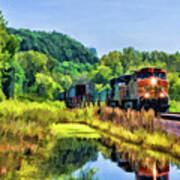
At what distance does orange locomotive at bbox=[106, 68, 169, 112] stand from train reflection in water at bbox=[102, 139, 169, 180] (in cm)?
1233

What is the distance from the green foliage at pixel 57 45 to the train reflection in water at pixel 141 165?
398ft

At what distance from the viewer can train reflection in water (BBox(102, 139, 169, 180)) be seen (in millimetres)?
7209

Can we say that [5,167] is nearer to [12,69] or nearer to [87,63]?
[12,69]

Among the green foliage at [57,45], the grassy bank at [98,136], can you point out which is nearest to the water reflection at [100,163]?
the grassy bank at [98,136]

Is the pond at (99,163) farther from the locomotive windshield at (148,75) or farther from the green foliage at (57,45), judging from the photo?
the green foliage at (57,45)

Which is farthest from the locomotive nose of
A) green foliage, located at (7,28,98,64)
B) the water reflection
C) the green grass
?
green foliage, located at (7,28,98,64)

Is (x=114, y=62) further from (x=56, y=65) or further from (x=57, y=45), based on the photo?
(x=57, y=45)

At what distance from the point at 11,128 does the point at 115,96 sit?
15612 millimetres

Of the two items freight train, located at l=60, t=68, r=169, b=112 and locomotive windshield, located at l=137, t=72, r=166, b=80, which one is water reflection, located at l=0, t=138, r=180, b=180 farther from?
locomotive windshield, located at l=137, t=72, r=166, b=80

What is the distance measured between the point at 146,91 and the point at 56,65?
10306cm

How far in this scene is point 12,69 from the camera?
148ft

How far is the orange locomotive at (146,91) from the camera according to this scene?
22.3m

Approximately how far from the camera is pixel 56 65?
123 meters

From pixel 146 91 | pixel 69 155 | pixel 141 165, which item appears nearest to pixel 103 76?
pixel 146 91
